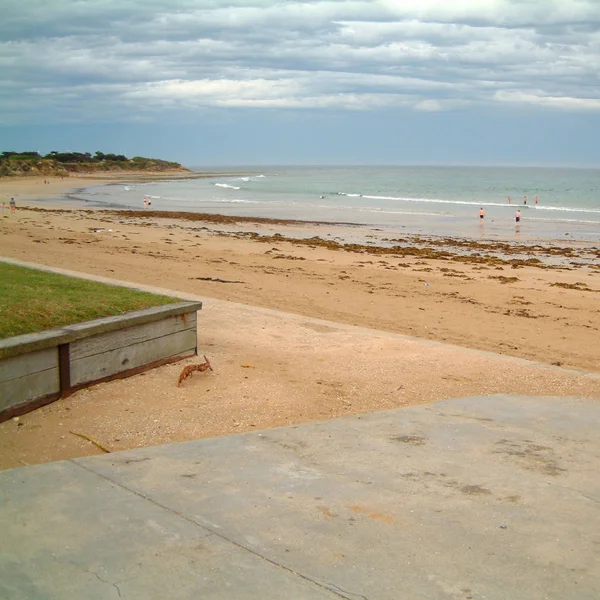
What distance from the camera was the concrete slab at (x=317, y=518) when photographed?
10.5ft

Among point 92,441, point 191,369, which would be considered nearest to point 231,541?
point 92,441

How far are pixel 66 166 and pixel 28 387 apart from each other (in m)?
105

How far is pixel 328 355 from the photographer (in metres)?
7.82

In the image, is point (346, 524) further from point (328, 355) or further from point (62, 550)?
point (328, 355)

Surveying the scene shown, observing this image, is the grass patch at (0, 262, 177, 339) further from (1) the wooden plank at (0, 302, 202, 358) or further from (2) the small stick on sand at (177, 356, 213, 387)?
(2) the small stick on sand at (177, 356, 213, 387)

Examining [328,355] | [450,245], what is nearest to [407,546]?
[328,355]

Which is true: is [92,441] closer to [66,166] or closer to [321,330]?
[321,330]

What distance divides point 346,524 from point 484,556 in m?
0.69

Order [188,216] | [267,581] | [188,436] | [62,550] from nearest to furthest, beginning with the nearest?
1. [267,581]
2. [62,550]
3. [188,436]
4. [188,216]

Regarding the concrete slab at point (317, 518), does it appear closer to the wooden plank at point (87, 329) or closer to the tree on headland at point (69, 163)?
the wooden plank at point (87, 329)

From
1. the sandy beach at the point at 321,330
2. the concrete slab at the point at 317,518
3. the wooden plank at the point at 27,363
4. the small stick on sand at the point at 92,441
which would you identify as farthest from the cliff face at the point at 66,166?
the concrete slab at the point at 317,518

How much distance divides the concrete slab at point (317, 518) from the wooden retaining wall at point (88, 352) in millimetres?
1291

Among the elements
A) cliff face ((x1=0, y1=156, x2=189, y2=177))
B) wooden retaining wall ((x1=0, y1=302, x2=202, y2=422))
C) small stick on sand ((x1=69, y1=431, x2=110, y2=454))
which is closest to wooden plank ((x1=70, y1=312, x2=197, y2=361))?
wooden retaining wall ((x1=0, y1=302, x2=202, y2=422))

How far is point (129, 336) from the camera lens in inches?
257
